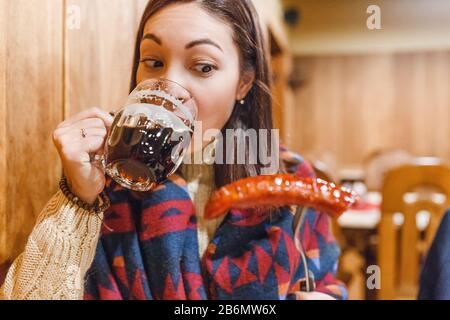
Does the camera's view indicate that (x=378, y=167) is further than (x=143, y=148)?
Yes

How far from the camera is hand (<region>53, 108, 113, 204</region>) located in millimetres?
480

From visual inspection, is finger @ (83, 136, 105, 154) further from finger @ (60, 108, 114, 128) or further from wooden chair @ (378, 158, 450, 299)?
wooden chair @ (378, 158, 450, 299)

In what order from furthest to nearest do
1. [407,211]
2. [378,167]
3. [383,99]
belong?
1. [383,99]
2. [378,167]
3. [407,211]

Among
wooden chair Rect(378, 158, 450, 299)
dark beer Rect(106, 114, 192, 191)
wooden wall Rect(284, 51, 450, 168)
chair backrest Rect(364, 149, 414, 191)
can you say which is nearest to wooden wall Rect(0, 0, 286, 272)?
dark beer Rect(106, 114, 192, 191)

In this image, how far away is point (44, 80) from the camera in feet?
1.73

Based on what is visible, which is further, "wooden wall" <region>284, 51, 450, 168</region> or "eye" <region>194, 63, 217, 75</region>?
"wooden wall" <region>284, 51, 450, 168</region>

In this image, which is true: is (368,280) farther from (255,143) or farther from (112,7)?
(112,7)

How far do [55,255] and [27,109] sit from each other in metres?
0.18

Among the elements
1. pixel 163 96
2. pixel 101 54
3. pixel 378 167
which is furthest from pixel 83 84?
pixel 378 167

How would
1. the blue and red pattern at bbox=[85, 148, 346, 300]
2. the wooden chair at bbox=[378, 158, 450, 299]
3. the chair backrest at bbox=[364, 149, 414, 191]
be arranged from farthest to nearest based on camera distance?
the chair backrest at bbox=[364, 149, 414, 191], the wooden chair at bbox=[378, 158, 450, 299], the blue and red pattern at bbox=[85, 148, 346, 300]

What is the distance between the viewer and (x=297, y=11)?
3.01 feet

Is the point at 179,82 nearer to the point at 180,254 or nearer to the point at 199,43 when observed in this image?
the point at 199,43

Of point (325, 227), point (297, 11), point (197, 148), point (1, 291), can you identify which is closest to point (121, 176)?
point (197, 148)

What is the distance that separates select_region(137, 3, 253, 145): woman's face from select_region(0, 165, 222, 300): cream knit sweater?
181 millimetres
